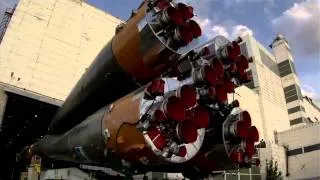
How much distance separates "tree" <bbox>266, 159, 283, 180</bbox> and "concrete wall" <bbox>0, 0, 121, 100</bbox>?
69.0ft

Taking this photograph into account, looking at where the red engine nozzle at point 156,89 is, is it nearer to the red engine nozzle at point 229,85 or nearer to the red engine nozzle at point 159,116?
the red engine nozzle at point 159,116

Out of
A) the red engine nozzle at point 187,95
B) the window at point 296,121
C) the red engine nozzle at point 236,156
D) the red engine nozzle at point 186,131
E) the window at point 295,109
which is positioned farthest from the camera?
the window at point 295,109

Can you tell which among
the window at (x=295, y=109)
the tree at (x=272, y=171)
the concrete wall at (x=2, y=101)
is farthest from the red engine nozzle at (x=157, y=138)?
the window at (x=295, y=109)

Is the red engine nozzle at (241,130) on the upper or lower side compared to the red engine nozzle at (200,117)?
lower

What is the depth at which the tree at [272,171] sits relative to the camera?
34.6 meters

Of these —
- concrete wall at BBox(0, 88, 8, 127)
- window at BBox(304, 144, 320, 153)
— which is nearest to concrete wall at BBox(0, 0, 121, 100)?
concrete wall at BBox(0, 88, 8, 127)

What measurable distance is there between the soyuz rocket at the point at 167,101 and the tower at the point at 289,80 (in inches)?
1815

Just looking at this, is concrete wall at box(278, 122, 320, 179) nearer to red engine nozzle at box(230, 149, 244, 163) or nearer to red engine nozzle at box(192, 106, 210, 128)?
red engine nozzle at box(230, 149, 244, 163)

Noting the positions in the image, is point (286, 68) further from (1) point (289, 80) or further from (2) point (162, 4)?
(2) point (162, 4)

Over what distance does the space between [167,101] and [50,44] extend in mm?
16705

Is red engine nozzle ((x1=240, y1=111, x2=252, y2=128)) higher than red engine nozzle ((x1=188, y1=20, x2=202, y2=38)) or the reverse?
the reverse

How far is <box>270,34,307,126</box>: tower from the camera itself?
50.3 m

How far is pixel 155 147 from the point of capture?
5293 mm

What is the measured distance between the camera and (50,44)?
67.2 ft
